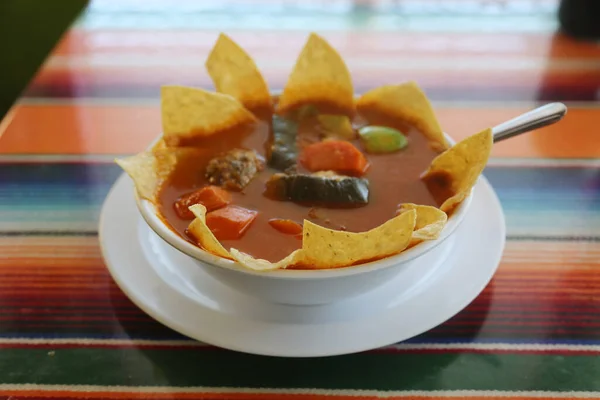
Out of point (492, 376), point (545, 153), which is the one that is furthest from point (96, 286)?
point (545, 153)

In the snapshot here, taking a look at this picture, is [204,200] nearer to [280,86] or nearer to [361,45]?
[280,86]

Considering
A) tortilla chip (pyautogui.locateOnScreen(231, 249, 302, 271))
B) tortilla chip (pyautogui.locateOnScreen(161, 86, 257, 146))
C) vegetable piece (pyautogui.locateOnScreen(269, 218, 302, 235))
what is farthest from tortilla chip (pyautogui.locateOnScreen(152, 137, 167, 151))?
tortilla chip (pyautogui.locateOnScreen(231, 249, 302, 271))

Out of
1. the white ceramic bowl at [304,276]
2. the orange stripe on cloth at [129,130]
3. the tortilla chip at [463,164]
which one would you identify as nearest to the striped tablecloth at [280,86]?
the orange stripe on cloth at [129,130]

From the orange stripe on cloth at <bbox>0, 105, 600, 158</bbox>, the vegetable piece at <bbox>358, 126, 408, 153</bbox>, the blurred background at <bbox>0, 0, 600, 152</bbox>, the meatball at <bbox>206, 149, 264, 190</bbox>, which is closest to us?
the meatball at <bbox>206, 149, 264, 190</bbox>

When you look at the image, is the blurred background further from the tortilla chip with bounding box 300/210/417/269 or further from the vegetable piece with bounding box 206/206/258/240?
the tortilla chip with bounding box 300/210/417/269

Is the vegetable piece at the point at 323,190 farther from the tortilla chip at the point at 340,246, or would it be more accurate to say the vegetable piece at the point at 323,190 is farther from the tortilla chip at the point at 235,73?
the tortilla chip at the point at 235,73

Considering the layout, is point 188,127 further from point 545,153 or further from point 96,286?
point 545,153

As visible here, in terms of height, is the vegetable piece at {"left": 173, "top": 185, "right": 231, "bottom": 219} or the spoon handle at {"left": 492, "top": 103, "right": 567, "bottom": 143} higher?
the spoon handle at {"left": 492, "top": 103, "right": 567, "bottom": 143}
